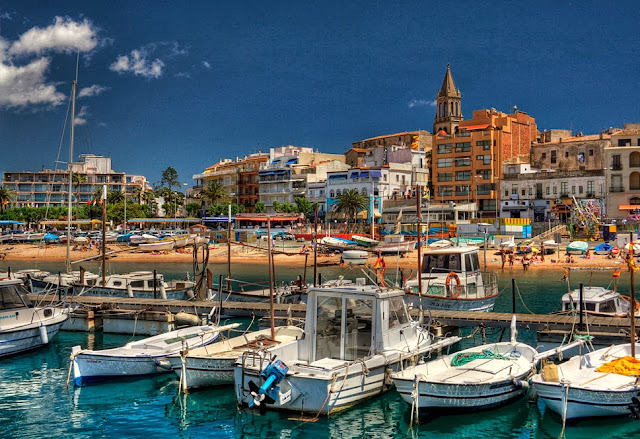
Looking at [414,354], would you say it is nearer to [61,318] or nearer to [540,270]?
[61,318]

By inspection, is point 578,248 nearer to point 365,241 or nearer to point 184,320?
point 365,241

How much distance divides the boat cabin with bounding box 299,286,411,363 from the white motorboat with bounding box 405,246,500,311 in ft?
36.1

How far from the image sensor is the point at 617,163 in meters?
86.6

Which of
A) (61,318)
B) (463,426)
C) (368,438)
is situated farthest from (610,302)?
(61,318)

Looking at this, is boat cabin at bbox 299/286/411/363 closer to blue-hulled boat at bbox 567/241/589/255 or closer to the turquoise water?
the turquoise water

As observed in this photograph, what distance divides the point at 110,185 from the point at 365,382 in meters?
151

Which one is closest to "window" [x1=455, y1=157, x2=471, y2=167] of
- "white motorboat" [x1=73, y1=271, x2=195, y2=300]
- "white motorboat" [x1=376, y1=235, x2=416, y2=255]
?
"white motorboat" [x1=376, y1=235, x2=416, y2=255]

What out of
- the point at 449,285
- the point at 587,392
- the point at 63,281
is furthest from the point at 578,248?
the point at 587,392

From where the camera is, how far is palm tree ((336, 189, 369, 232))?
9888 centimetres

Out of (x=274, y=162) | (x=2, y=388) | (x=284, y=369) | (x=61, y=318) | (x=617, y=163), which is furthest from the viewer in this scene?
(x=274, y=162)

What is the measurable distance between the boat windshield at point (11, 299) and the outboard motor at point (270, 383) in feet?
46.0

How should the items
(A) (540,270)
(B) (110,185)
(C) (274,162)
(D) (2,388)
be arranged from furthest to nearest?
(B) (110,185) < (C) (274,162) < (A) (540,270) < (D) (2,388)

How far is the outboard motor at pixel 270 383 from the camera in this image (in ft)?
54.9

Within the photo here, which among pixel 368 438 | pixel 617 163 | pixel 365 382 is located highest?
pixel 617 163
